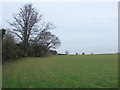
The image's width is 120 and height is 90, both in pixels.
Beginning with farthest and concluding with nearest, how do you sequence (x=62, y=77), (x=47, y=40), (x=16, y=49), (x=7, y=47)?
(x=47, y=40) → (x=16, y=49) → (x=7, y=47) → (x=62, y=77)

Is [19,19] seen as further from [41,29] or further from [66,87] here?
[66,87]

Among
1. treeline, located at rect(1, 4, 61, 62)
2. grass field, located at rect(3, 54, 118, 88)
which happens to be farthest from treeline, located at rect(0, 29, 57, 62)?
grass field, located at rect(3, 54, 118, 88)

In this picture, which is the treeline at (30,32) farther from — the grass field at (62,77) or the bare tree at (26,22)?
the grass field at (62,77)

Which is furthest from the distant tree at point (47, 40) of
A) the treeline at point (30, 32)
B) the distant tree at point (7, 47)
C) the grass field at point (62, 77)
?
the grass field at point (62, 77)

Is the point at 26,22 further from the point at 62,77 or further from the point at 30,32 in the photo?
the point at 62,77

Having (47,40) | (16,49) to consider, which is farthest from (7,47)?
(47,40)

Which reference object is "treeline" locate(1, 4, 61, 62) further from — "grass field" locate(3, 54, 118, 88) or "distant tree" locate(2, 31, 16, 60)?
"grass field" locate(3, 54, 118, 88)

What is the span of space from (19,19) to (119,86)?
917 inches

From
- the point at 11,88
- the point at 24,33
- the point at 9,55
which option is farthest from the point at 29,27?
the point at 11,88

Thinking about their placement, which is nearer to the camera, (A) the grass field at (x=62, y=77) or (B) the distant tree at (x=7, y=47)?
(A) the grass field at (x=62, y=77)

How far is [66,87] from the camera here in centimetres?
598

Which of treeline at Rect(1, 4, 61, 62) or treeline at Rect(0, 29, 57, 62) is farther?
treeline at Rect(1, 4, 61, 62)

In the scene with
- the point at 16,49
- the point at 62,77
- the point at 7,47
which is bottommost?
the point at 62,77

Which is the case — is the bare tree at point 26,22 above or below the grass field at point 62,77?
above
